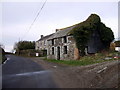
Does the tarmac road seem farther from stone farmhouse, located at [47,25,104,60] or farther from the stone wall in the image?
the stone wall

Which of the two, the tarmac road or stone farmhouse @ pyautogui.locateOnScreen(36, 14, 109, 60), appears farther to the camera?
stone farmhouse @ pyautogui.locateOnScreen(36, 14, 109, 60)

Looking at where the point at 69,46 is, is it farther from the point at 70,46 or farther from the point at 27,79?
the point at 27,79


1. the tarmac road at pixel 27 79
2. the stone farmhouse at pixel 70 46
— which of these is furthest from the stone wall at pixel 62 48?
the tarmac road at pixel 27 79

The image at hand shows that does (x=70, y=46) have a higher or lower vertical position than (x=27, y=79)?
higher

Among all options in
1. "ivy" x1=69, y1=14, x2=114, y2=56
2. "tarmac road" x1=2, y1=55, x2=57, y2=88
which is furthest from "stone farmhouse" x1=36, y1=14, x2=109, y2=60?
"tarmac road" x1=2, y1=55, x2=57, y2=88

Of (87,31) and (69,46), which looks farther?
(69,46)

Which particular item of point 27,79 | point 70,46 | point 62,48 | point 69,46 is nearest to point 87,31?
point 70,46

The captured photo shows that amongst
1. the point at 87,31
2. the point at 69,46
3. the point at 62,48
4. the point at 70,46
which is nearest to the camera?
the point at 87,31

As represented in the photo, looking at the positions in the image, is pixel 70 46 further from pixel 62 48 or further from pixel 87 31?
pixel 87 31

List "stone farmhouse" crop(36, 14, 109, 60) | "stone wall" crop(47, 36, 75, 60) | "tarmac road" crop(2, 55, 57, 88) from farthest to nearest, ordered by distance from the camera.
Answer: "stone wall" crop(47, 36, 75, 60), "stone farmhouse" crop(36, 14, 109, 60), "tarmac road" crop(2, 55, 57, 88)

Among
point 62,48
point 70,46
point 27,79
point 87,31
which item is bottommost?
point 27,79

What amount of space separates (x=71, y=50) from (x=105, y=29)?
805 cm

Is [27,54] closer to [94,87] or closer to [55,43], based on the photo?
[55,43]

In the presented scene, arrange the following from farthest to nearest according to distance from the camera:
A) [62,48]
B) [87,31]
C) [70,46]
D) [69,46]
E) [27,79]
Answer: [62,48]
[69,46]
[70,46]
[87,31]
[27,79]
